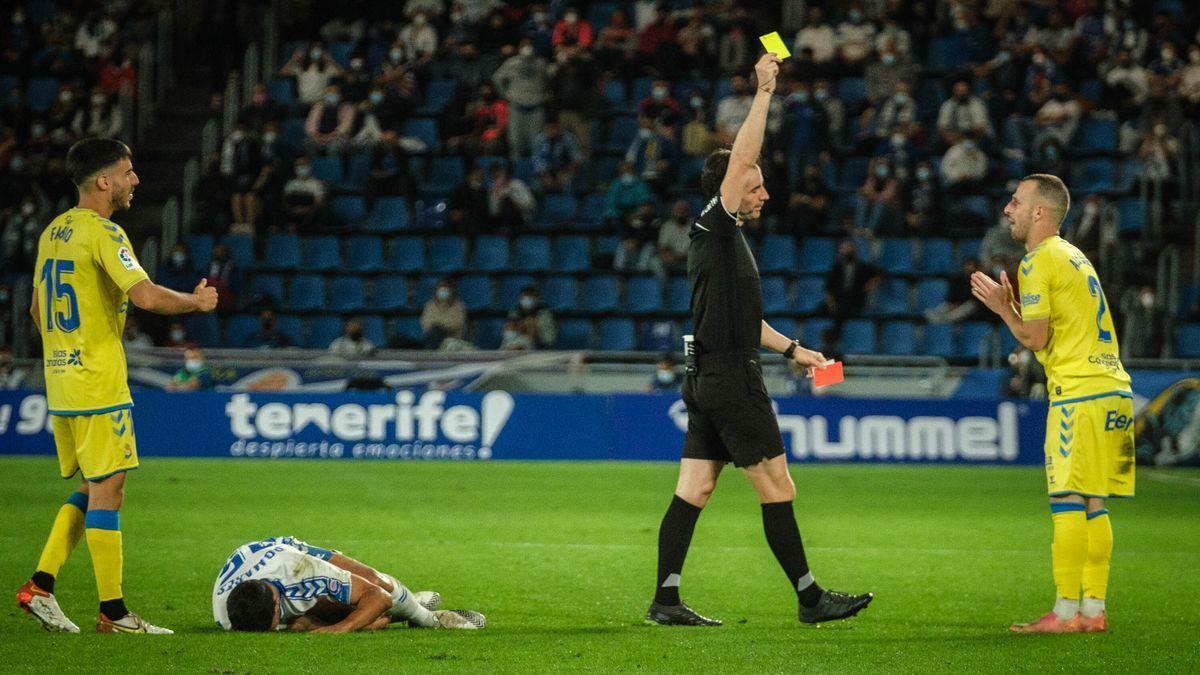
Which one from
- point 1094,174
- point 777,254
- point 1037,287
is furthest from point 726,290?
point 1094,174

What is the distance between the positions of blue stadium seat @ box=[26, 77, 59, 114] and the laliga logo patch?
21.7 metres

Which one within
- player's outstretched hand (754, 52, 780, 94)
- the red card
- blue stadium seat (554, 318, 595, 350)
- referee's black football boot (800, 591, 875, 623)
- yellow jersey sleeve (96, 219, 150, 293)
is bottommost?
referee's black football boot (800, 591, 875, 623)

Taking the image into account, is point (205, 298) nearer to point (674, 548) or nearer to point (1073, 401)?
point (674, 548)

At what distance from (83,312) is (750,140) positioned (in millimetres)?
3129

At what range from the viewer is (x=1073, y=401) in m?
7.25

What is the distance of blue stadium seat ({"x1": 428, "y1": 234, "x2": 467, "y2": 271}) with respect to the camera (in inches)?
934

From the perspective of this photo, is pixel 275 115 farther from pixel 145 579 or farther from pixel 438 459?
pixel 145 579

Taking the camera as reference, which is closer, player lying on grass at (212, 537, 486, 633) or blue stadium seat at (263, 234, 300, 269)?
player lying on grass at (212, 537, 486, 633)

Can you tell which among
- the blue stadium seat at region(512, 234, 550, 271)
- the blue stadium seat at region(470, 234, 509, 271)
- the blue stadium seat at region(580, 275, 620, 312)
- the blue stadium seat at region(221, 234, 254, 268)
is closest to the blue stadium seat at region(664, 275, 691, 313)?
the blue stadium seat at region(580, 275, 620, 312)

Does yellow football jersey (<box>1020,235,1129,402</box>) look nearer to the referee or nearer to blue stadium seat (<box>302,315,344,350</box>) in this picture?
the referee

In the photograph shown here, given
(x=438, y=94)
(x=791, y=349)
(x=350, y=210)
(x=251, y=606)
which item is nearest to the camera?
(x=251, y=606)

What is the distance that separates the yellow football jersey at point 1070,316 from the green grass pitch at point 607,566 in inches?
46.2

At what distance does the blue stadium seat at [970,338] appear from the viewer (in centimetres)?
2188

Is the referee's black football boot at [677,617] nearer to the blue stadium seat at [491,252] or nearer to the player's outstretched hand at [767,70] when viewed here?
the player's outstretched hand at [767,70]
